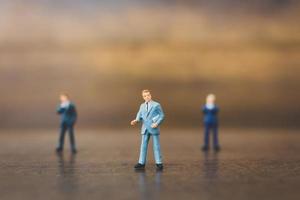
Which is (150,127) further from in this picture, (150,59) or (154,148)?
(150,59)

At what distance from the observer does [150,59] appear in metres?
20.4

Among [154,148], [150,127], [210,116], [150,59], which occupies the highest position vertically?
[150,59]

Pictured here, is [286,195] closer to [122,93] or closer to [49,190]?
[49,190]

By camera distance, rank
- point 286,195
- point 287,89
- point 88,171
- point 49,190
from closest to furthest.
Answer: point 286,195, point 49,190, point 88,171, point 287,89

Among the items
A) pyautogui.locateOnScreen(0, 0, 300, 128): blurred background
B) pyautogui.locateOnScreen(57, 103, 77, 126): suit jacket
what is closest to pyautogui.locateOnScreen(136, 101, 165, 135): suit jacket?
pyautogui.locateOnScreen(57, 103, 77, 126): suit jacket

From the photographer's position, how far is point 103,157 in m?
9.80

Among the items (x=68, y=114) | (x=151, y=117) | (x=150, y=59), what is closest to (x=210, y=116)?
(x=68, y=114)

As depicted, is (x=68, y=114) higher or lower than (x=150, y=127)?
higher

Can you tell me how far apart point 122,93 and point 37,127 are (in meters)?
3.55

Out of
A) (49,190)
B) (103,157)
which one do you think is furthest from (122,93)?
(49,190)

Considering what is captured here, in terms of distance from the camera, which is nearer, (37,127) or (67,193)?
(67,193)

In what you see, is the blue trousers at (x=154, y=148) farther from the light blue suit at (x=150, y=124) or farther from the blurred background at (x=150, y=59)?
the blurred background at (x=150, y=59)

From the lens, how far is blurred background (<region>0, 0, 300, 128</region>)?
66.5 feet

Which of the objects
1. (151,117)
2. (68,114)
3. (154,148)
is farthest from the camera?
(68,114)
